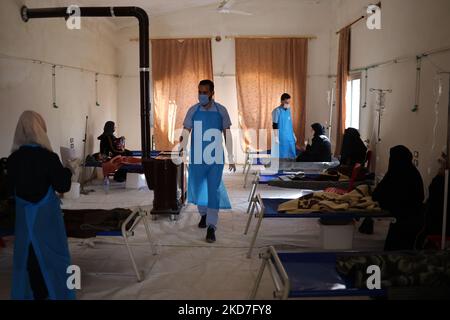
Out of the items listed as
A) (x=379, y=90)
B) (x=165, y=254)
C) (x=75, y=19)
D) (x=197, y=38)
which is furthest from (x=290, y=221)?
(x=197, y=38)

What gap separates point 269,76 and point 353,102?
1843 mm

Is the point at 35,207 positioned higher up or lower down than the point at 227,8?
lower down

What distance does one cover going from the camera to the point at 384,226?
4738 mm

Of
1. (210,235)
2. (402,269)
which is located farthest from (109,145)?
(402,269)

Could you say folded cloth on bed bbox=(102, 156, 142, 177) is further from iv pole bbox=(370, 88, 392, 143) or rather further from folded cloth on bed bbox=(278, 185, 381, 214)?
iv pole bbox=(370, 88, 392, 143)

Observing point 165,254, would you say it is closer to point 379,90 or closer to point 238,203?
point 238,203

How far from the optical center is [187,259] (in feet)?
12.2

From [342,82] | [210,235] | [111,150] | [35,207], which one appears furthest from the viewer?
[342,82]

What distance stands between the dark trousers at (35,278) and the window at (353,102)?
18.2 feet

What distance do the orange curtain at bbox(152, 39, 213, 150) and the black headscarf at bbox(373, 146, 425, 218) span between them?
18.3 ft

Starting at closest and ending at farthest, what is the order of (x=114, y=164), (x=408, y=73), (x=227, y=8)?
(x=408, y=73) < (x=114, y=164) < (x=227, y=8)

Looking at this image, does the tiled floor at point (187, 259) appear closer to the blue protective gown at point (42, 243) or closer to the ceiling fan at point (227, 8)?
the blue protective gown at point (42, 243)

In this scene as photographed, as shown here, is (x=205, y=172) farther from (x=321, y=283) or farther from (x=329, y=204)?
(x=321, y=283)

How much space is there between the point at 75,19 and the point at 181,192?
2.84m
